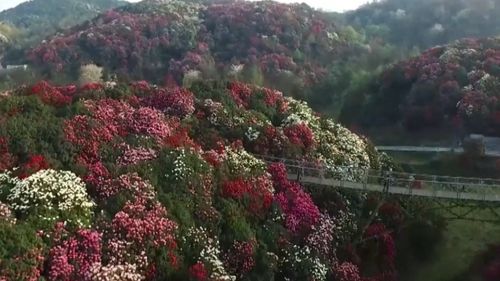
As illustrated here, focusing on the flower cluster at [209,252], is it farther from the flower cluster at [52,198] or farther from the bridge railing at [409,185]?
the bridge railing at [409,185]

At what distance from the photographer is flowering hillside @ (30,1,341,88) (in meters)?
94.2

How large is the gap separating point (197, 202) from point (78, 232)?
→ 243 inches

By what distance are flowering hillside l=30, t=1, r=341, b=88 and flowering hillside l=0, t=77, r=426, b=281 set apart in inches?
1692

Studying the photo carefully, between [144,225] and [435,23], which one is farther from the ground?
[435,23]

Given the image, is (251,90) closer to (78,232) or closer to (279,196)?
(279,196)

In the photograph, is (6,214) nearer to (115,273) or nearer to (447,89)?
(115,273)

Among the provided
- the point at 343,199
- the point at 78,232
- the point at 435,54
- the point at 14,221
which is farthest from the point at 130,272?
the point at 435,54

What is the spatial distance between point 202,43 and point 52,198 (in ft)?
270

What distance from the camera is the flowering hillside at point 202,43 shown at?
309ft

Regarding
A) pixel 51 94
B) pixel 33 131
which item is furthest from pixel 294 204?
pixel 51 94

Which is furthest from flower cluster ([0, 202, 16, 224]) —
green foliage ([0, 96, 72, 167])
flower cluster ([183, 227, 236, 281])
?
flower cluster ([183, 227, 236, 281])

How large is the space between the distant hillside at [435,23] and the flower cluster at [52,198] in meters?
102

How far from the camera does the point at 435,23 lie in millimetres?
125688

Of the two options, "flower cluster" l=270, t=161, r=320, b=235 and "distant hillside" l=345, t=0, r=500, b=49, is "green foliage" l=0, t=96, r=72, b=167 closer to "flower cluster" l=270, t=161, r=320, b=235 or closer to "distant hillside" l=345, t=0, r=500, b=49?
"flower cluster" l=270, t=161, r=320, b=235
